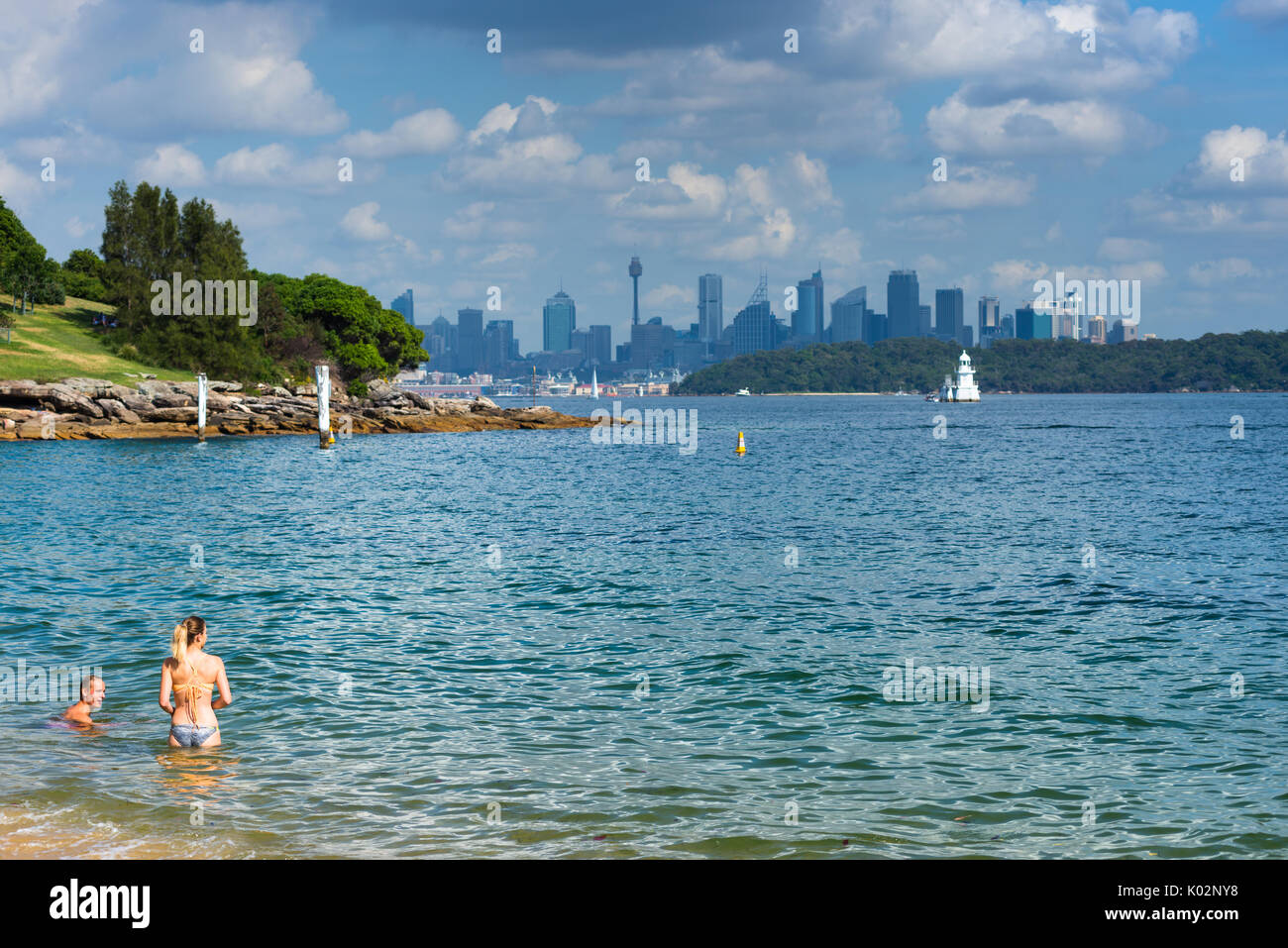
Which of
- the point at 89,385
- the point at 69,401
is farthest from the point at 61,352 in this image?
the point at 69,401

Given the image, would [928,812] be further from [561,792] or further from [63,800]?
[63,800]

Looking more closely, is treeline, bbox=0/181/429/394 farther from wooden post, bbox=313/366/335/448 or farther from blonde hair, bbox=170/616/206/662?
blonde hair, bbox=170/616/206/662

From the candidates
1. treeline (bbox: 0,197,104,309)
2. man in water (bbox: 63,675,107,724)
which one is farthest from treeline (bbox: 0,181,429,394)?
man in water (bbox: 63,675,107,724)

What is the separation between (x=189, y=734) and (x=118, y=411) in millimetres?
86527

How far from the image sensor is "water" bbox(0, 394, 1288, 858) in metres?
10.6

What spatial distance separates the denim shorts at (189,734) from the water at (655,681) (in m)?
0.18

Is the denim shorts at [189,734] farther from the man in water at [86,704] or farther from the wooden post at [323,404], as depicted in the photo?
the wooden post at [323,404]

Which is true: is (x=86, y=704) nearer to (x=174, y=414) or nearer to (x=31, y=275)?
(x=174, y=414)

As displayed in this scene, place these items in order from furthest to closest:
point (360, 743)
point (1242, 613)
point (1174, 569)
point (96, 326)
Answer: point (96, 326) < point (1174, 569) < point (1242, 613) < point (360, 743)

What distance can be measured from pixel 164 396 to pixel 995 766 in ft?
313

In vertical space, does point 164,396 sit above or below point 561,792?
above

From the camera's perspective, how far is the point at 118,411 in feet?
293

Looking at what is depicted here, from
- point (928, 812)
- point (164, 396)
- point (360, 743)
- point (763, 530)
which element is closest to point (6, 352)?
point (164, 396)
